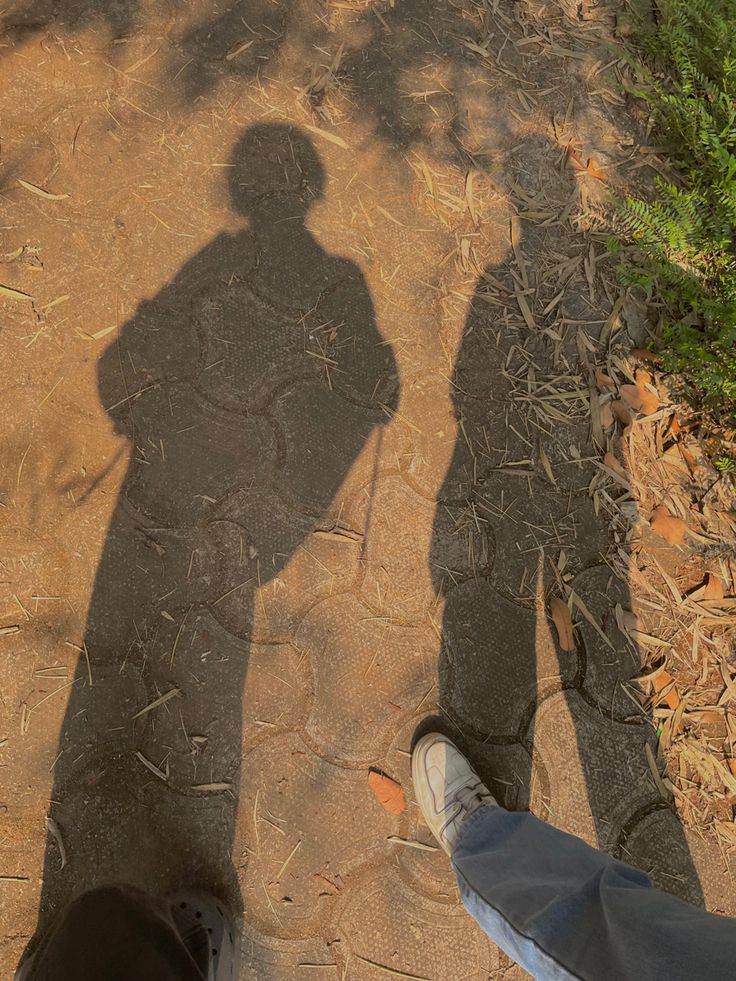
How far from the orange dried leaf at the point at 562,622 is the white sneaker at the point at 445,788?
1.70ft

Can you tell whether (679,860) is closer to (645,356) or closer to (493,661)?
(493,661)

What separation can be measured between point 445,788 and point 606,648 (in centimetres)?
74

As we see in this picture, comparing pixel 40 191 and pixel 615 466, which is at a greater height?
pixel 40 191

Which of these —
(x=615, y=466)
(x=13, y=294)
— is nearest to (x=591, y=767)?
(x=615, y=466)

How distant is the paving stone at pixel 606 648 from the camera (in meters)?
2.17

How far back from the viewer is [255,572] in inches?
82.4

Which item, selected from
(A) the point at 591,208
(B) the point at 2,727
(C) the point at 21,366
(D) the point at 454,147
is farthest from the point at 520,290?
(B) the point at 2,727

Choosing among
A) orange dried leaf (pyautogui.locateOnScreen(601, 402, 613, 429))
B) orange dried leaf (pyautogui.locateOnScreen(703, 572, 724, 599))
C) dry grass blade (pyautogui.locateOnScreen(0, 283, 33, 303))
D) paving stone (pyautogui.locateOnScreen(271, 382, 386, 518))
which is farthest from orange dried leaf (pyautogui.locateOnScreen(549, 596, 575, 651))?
dry grass blade (pyautogui.locateOnScreen(0, 283, 33, 303))

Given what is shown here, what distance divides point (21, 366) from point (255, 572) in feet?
3.43

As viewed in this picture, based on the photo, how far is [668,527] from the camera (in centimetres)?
231

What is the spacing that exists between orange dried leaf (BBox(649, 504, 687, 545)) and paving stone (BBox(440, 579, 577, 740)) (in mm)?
551

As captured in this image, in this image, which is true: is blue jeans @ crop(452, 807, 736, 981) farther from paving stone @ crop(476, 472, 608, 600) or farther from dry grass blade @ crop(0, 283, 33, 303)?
dry grass blade @ crop(0, 283, 33, 303)

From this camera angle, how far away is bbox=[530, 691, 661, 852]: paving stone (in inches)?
82.4

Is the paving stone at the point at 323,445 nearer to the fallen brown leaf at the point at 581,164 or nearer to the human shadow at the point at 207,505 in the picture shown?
the human shadow at the point at 207,505
